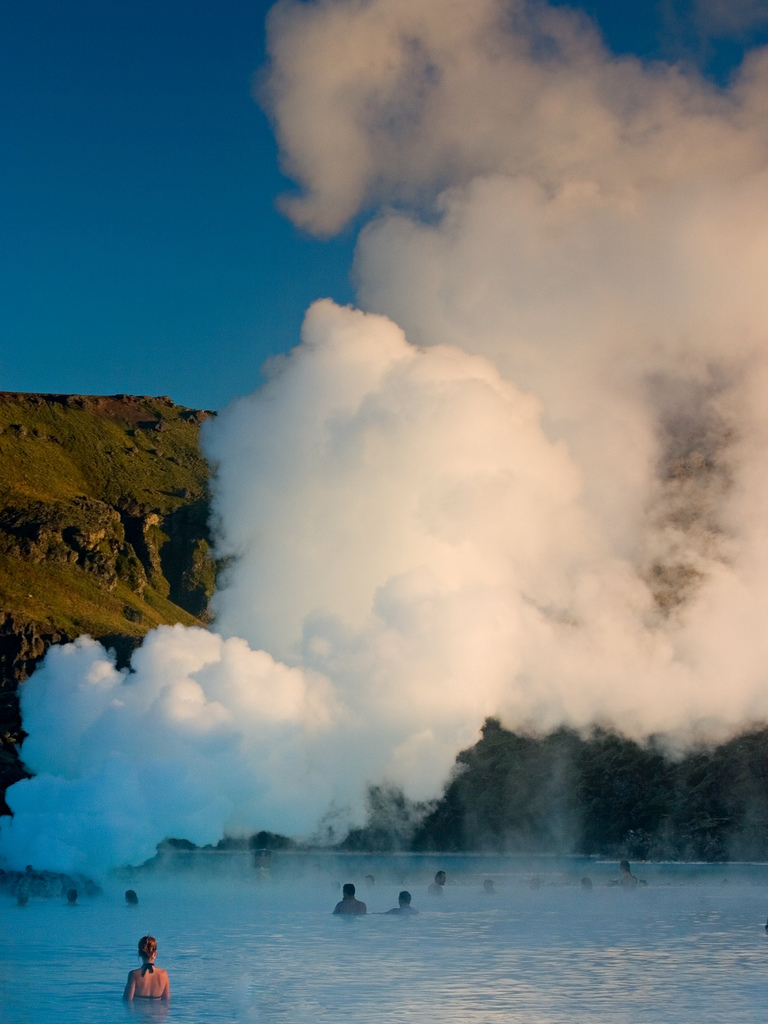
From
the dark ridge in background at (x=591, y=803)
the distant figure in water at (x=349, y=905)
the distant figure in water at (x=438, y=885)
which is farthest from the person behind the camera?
the dark ridge in background at (x=591, y=803)

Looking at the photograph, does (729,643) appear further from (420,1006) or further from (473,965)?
(420,1006)

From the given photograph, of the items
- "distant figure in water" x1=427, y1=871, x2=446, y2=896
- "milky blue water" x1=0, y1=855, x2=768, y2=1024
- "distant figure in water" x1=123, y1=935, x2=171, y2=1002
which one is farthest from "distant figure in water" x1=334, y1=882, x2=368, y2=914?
"distant figure in water" x1=123, y1=935, x2=171, y2=1002

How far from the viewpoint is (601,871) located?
113312 mm

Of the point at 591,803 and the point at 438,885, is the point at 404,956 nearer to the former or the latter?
the point at 438,885

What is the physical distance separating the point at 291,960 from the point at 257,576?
1156 inches

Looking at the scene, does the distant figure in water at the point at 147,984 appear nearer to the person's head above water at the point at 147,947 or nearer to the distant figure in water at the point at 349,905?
the person's head above water at the point at 147,947

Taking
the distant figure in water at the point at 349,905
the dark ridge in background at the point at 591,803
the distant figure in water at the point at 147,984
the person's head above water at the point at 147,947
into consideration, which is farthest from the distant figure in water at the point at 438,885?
the person's head above water at the point at 147,947

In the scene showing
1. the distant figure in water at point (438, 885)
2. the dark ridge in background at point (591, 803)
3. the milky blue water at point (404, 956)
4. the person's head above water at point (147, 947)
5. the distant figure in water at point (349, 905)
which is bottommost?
the milky blue water at point (404, 956)

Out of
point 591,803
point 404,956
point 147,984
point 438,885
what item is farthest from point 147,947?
point 591,803

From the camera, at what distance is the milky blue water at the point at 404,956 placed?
3494cm

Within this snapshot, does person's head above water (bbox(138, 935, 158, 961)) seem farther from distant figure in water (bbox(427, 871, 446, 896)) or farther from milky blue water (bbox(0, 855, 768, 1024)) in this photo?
distant figure in water (bbox(427, 871, 446, 896))

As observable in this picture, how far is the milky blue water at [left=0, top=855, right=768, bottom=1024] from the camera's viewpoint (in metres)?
34.9

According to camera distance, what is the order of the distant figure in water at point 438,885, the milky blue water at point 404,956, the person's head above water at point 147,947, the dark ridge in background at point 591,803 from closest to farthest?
1. the person's head above water at point 147,947
2. the milky blue water at point 404,956
3. the distant figure in water at point 438,885
4. the dark ridge in background at point 591,803

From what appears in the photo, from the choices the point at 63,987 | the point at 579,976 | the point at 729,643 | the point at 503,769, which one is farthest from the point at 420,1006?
the point at 503,769
